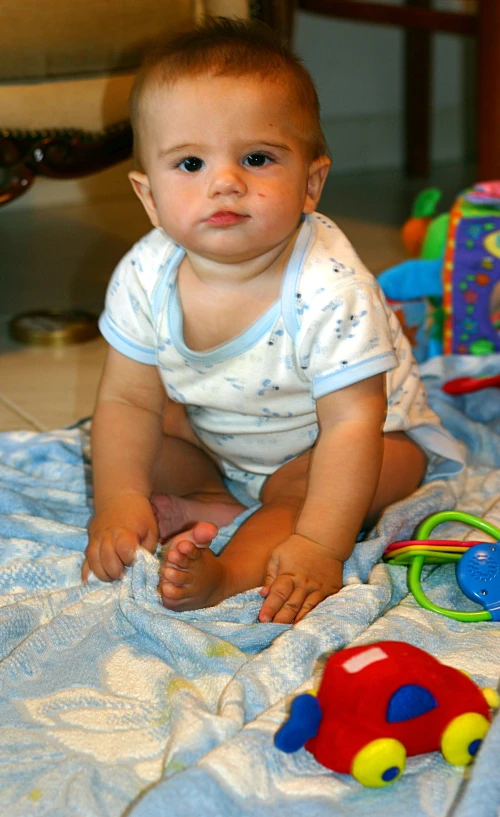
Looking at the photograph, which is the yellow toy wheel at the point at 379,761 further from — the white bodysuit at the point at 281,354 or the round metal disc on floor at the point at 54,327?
the round metal disc on floor at the point at 54,327

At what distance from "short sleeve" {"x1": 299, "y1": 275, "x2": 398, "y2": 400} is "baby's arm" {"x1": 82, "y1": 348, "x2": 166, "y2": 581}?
17 cm

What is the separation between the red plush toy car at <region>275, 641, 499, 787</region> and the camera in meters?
0.56

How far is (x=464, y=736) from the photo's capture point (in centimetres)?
59

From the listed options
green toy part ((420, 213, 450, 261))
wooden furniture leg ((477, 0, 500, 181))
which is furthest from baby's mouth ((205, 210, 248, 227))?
wooden furniture leg ((477, 0, 500, 181))

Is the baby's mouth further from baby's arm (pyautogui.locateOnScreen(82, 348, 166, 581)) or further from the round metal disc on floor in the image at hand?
the round metal disc on floor

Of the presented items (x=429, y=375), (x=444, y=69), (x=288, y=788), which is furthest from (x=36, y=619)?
(x=444, y=69)

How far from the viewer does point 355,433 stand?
81 centimetres

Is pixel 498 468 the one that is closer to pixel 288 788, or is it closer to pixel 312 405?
pixel 312 405

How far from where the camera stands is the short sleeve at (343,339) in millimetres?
809

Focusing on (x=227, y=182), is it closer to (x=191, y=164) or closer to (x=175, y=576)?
(x=191, y=164)

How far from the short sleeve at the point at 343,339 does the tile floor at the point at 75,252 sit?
1.68 ft

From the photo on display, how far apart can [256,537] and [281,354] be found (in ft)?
0.50

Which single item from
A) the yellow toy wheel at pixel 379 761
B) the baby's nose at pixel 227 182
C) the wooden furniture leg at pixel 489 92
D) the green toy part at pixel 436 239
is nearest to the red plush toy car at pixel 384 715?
the yellow toy wheel at pixel 379 761

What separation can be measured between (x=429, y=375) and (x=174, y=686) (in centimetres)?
67
